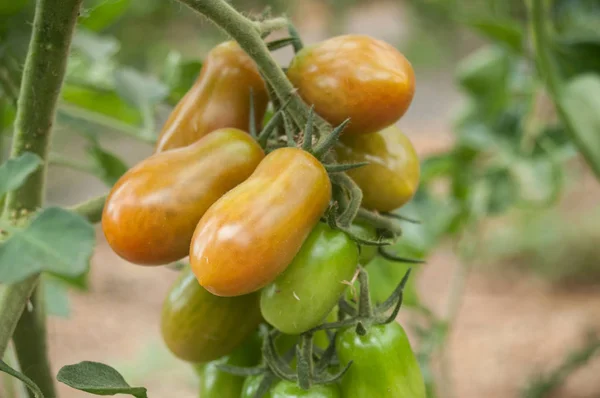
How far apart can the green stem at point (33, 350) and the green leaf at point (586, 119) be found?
0.59 metres

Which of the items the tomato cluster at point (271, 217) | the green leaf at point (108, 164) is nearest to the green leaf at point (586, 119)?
the tomato cluster at point (271, 217)

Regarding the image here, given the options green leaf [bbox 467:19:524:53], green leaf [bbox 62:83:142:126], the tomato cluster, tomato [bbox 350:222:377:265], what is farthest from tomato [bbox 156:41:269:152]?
green leaf [bbox 467:19:524:53]

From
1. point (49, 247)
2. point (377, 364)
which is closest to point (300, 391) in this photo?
point (377, 364)

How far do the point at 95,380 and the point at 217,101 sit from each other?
182mm

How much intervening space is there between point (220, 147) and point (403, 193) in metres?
0.12

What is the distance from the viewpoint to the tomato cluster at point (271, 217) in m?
0.33

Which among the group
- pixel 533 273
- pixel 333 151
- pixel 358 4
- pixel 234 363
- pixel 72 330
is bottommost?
pixel 358 4

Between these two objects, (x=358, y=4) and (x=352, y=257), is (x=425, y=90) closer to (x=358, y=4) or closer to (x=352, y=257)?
(x=358, y=4)

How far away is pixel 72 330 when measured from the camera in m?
2.38

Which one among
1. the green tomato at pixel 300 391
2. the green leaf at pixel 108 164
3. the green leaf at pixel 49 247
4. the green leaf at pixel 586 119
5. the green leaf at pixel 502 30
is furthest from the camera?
the green leaf at pixel 502 30

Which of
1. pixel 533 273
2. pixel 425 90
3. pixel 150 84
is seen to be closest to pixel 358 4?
pixel 425 90

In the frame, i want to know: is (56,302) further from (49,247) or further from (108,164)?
(49,247)

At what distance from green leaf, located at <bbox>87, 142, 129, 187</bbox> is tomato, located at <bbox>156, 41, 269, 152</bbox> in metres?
0.21

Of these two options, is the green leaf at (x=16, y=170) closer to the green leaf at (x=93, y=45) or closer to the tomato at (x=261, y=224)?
the tomato at (x=261, y=224)
